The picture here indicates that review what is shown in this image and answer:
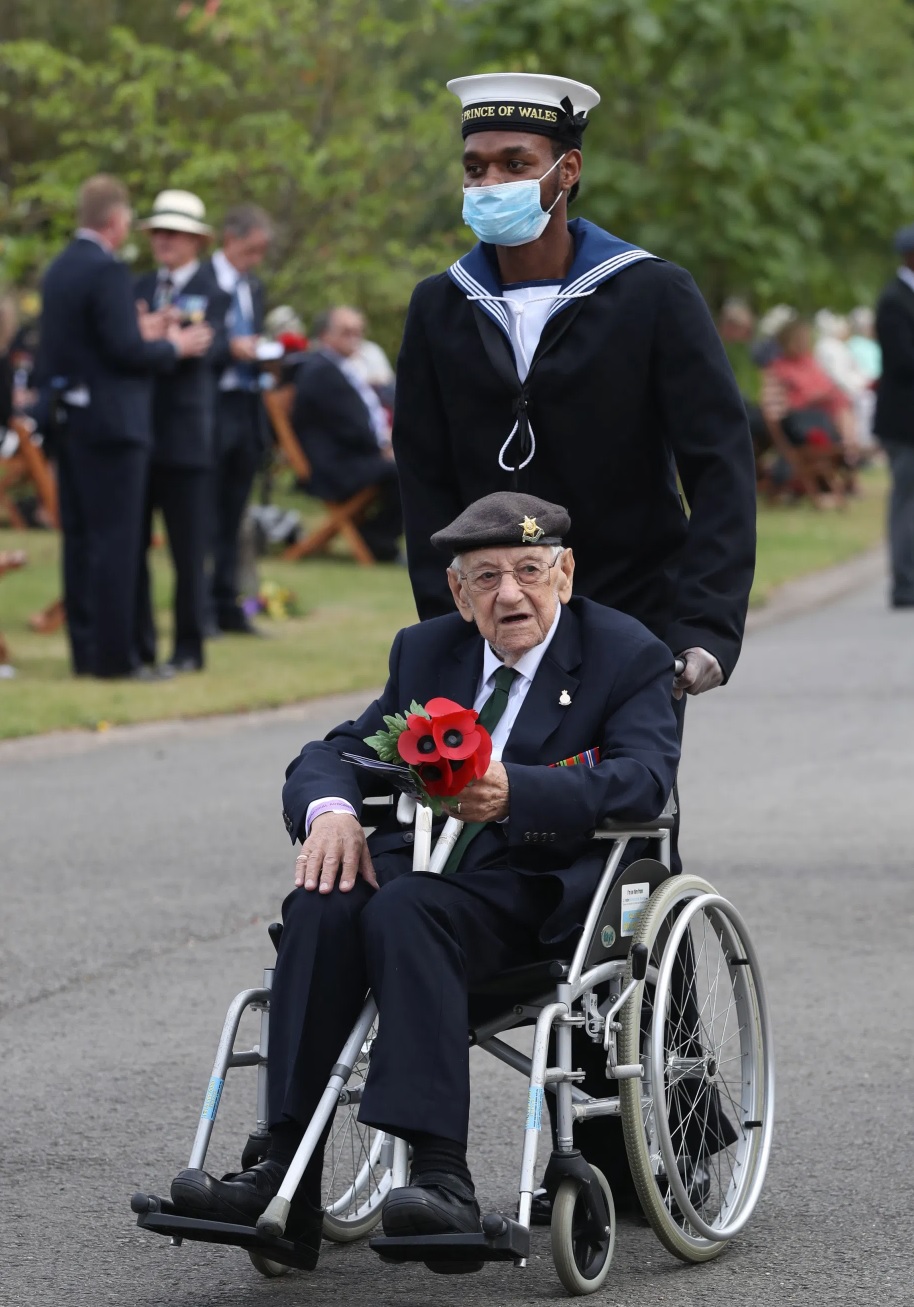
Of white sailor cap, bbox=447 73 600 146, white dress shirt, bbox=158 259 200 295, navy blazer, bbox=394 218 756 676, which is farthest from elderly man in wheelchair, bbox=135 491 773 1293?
white dress shirt, bbox=158 259 200 295

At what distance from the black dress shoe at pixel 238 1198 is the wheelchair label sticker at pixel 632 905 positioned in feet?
2.46

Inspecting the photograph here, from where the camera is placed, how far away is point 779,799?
9500 mm

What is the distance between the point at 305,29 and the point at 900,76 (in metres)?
19.7

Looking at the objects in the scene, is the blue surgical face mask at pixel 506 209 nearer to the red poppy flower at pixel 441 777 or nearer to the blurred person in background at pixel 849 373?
the red poppy flower at pixel 441 777

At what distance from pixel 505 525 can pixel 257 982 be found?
101 inches

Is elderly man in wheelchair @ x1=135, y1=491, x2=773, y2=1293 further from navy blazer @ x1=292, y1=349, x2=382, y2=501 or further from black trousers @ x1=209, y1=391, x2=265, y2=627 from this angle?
navy blazer @ x1=292, y1=349, x2=382, y2=501

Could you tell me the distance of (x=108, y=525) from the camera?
1238 cm

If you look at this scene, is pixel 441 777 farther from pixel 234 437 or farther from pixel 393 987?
pixel 234 437

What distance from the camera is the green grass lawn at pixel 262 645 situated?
11703mm

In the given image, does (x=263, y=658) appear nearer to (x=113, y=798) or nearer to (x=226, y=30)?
(x=113, y=798)

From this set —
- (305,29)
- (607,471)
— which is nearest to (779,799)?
(607,471)

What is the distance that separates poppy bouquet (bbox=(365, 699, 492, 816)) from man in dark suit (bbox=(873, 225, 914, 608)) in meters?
12.2

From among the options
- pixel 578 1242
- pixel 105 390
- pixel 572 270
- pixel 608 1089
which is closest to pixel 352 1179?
pixel 608 1089

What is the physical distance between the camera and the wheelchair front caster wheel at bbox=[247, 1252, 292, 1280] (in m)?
4.37
